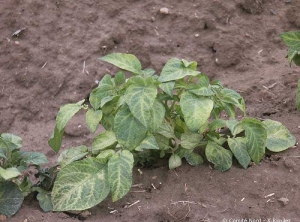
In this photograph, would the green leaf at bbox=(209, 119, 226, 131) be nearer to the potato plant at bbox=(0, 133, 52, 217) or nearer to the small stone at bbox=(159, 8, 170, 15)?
the potato plant at bbox=(0, 133, 52, 217)

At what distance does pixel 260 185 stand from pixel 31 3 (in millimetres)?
2616

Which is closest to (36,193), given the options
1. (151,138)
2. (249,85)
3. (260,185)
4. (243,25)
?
(151,138)

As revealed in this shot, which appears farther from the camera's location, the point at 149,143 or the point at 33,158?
the point at 33,158

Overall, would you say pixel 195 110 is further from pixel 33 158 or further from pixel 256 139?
pixel 33 158

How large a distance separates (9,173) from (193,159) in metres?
1.04

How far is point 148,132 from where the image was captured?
312cm

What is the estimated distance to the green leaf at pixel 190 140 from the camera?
3271 millimetres

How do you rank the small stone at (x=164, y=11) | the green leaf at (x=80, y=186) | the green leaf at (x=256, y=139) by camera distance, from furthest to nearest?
the small stone at (x=164, y=11), the green leaf at (x=256, y=139), the green leaf at (x=80, y=186)

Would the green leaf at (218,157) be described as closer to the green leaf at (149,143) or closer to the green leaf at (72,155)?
the green leaf at (149,143)

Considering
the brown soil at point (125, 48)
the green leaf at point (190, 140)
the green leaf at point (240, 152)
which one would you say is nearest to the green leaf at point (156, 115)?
the green leaf at point (190, 140)

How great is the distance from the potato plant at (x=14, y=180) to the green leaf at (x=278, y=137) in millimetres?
1311

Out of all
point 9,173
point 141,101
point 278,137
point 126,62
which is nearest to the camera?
point 9,173

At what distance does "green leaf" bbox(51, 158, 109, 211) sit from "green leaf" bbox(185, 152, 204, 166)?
51 cm

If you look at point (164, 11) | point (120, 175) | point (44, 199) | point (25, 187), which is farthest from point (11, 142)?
point (164, 11)
